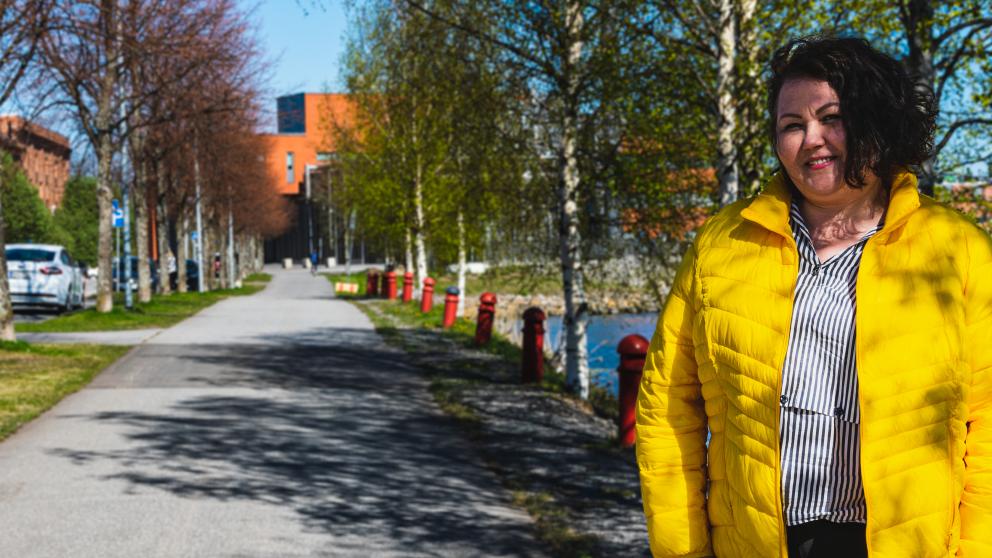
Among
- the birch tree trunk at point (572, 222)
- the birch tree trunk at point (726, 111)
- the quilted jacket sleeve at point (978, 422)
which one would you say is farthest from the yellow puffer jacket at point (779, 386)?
the birch tree trunk at point (572, 222)

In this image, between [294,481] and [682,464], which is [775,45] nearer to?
[294,481]

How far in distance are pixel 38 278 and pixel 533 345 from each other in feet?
57.8

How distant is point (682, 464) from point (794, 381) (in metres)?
0.33

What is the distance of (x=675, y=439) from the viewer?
8.95 feet

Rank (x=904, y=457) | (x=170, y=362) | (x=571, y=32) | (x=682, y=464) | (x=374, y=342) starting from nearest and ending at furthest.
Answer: (x=904, y=457) → (x=682, y=464) → (x=571, y=32) → (x=170, y=362) → (x=374, y=342)

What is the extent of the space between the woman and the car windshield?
28241 millimetres

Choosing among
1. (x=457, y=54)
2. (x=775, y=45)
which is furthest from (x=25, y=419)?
(x=775, y=45)

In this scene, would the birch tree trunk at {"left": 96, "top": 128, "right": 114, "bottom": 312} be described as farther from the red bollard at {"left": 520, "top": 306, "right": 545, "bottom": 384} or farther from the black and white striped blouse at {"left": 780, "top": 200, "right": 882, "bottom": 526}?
the black and white striped blouse at {"left": 780, "top": 200, "right": 882, "bottom": 526}

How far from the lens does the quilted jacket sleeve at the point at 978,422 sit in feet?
8.04

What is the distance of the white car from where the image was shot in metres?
27.8

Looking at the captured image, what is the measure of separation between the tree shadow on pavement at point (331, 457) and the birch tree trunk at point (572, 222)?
66.4 inches

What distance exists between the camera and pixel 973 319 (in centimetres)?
245

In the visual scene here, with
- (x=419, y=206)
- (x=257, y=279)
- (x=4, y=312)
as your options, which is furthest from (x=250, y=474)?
(x=257, y=279)

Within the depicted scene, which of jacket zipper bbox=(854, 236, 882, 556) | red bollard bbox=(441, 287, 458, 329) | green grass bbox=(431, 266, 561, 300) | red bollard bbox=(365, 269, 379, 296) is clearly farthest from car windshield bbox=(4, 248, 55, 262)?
jacket zipper bbox=(854, 236, 882, 556)
